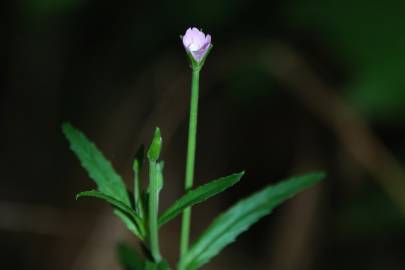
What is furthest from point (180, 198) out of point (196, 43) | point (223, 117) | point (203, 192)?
point (223, 117)

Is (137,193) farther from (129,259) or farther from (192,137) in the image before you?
(129,259)

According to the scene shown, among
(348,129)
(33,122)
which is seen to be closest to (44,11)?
(33,122)

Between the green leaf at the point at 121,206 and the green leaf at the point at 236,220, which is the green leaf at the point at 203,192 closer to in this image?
the green leaf at the point at 121,206

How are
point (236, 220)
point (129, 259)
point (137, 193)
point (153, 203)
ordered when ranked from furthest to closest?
point (129, 259) < point (236, 220) < point (137, 193) < point (153, 203)

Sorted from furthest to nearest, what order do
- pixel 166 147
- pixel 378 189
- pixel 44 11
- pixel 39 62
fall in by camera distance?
pixel 39 62
pixel 166 147
pixel 44 11
pixel 378 189

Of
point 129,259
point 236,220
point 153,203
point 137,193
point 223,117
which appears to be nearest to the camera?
point 153,203

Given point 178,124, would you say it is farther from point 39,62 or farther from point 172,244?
point 39,62
